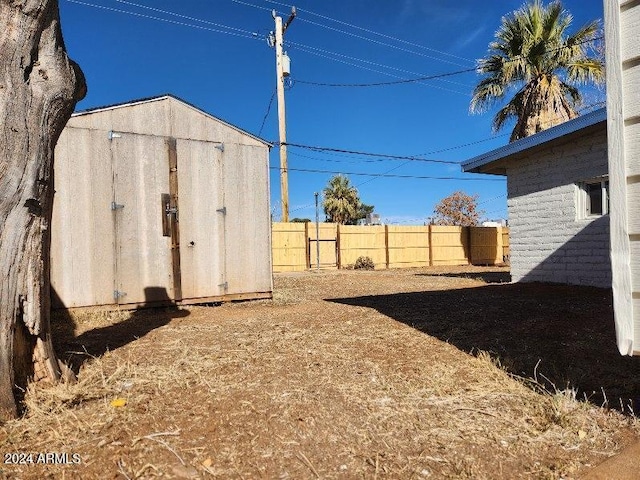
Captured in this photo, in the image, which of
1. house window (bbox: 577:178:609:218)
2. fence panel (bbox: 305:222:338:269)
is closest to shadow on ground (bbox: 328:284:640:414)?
house window (bbox: 577:178:609:218)

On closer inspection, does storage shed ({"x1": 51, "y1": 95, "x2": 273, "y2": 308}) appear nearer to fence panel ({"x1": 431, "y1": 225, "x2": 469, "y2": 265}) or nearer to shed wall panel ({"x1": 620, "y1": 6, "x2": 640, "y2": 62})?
shed wall panel ({"x1": 620, "y1": 6, "x2": 640, "y2": 62})

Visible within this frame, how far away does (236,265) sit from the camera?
739cm

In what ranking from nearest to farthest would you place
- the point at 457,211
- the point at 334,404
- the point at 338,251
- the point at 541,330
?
the point at 334,404 < the point at 541,330 < the point at 338,251 < the point at 457,211

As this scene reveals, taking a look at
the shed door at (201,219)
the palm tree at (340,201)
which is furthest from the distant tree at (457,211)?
the shed door at (201,219)

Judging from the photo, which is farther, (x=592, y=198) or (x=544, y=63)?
(x=544, y=63)

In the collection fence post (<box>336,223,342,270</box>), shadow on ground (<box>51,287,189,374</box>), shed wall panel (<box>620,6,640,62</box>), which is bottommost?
shadow on ground (<box>51,287,189,374</box>)

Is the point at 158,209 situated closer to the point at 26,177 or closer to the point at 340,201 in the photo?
the point at 26,177

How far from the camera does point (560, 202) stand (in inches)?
330

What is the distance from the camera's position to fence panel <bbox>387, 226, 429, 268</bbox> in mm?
20047

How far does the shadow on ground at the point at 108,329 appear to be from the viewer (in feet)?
12.5

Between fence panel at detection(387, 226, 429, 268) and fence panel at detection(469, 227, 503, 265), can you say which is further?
fence panel at detection(469, 227, 503, 265)

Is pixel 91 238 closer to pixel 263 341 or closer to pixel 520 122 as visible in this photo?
pixel 263 341

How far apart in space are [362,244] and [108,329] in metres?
15.3

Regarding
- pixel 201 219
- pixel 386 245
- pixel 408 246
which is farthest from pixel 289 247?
pixel 201 219
